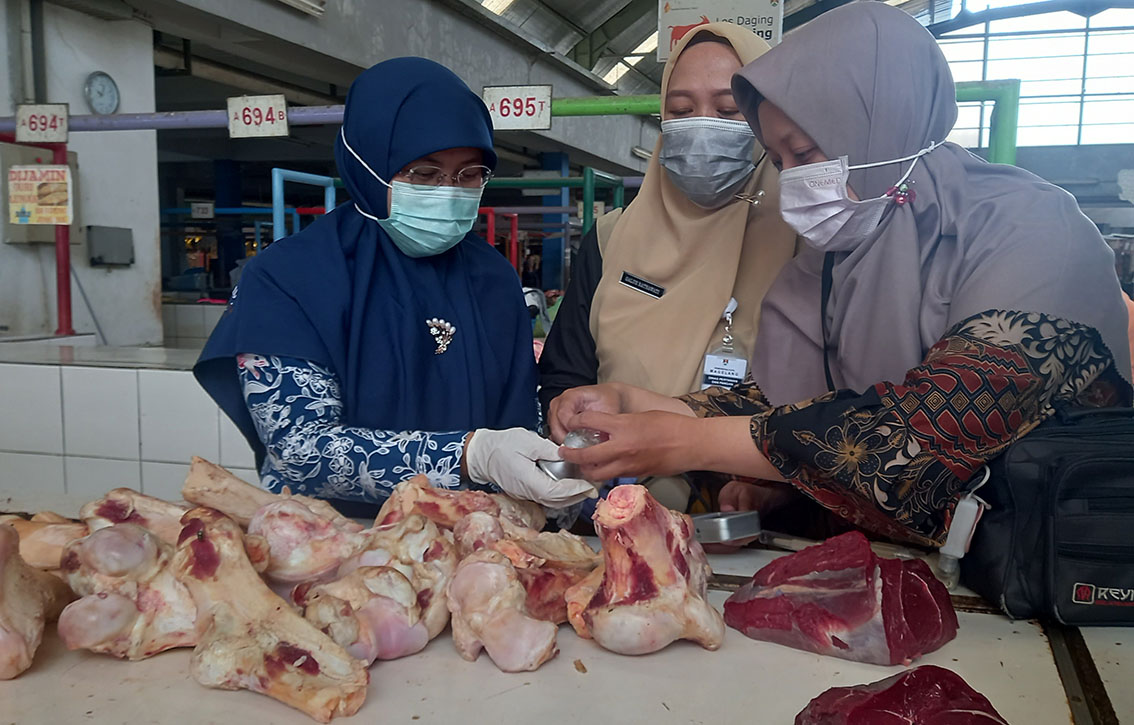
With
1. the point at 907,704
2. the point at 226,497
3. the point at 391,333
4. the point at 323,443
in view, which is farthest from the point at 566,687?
the point at 391,333

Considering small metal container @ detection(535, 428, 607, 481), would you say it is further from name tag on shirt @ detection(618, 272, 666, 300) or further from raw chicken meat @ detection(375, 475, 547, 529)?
name tag on shirt @ detection(618, 272, 666, 300)

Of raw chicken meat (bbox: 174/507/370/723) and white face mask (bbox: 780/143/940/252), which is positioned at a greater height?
white face mask (bbox: 780/143/940/252)

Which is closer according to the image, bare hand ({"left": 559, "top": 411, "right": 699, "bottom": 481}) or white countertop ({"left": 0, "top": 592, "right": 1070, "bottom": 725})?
white countertop ({"left": 0, "top": 592, "right": 1070, "bottom": 725})

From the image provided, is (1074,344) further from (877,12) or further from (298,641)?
(298,641)

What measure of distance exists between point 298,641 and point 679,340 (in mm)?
1177

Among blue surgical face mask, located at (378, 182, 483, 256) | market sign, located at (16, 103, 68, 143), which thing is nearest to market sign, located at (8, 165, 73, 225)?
market sign, located at (16, 103, 68, 143)

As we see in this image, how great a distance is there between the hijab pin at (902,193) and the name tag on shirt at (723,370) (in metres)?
0.49

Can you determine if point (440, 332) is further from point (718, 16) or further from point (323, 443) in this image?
point (718, 16)

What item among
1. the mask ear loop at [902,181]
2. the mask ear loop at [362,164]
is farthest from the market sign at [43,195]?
the mask ear loop at [902,181]

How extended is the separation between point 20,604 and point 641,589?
0.73 metres

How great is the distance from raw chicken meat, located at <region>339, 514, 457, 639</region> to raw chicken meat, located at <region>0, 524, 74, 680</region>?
347 mm

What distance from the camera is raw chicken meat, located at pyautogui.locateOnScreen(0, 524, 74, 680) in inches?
36.0

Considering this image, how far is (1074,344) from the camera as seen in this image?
3.91ft

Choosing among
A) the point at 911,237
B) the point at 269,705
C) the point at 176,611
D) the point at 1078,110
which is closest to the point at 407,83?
the point at 911,237
